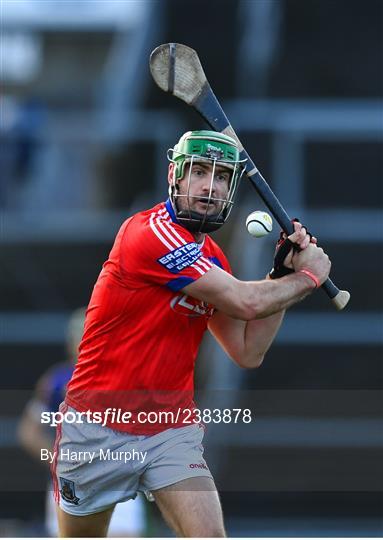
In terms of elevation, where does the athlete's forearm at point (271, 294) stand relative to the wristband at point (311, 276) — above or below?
below

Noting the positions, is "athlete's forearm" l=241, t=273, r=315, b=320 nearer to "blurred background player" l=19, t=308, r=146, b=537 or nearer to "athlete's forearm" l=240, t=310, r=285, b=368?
"athlete's forearm" l=240, t=310, r=285, b=368

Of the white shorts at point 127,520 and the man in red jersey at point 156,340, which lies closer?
the man in red jersey at point 156,340

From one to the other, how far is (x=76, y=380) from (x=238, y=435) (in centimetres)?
467

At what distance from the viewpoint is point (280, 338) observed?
991cm

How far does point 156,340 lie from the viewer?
15.4 feet

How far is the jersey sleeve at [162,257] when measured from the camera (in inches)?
183

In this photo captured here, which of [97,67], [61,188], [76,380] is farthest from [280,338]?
[97,67]

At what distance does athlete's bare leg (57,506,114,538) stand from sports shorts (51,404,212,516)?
0.03 meters

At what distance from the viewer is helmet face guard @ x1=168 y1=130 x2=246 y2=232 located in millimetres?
4695

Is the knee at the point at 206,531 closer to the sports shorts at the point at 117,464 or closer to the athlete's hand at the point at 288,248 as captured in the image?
the sports shorts at the point at 117,464

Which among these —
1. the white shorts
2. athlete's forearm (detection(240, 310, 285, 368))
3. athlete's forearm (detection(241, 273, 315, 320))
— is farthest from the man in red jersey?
the white shorts

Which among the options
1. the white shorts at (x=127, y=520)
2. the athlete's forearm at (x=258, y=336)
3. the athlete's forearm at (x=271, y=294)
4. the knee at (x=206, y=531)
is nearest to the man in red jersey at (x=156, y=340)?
the athlete's forearm at (x=271, y=294)

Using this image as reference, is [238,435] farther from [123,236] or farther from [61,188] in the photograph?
[123,236]

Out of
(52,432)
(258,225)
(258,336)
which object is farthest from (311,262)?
(52,432)
